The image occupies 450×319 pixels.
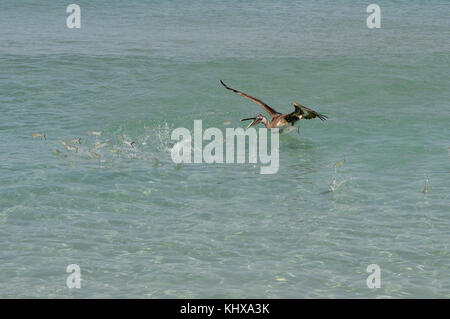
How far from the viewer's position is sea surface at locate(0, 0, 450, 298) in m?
8.95

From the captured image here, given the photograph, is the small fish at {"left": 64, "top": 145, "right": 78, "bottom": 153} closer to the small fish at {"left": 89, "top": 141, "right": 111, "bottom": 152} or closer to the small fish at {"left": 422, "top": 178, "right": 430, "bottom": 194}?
the small fish at {"left": 89, "top": 141, "right": 111, "bottom": 152}

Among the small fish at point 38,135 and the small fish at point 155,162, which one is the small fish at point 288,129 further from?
the small fish at point 38,135

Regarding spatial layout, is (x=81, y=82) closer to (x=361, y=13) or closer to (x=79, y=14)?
(x=79, y=14)

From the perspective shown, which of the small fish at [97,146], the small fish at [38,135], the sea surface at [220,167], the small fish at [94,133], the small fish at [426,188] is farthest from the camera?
the small fish at [38,135]

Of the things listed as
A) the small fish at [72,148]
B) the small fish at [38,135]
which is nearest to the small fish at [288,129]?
the small fish at [72,148]

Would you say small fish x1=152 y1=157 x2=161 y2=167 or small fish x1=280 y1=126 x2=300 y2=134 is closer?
small fish x1=152 y1=157 x2=161 y2=167

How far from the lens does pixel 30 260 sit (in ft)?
30.2

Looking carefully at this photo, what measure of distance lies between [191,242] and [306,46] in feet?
50.1

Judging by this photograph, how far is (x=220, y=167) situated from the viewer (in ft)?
44.1

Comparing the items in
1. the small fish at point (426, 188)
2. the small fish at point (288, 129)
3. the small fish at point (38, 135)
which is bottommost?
the small fish at point (426, 188)

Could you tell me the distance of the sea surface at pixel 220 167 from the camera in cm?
895

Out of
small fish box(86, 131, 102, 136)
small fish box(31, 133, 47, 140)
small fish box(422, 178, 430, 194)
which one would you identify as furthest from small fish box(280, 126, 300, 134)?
small fish box(31, 133, 47, 140)

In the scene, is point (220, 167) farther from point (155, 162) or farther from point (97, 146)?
point (97, 146)

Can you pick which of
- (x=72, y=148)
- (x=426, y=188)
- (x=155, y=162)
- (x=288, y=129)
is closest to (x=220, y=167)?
(x=155, y=162)
